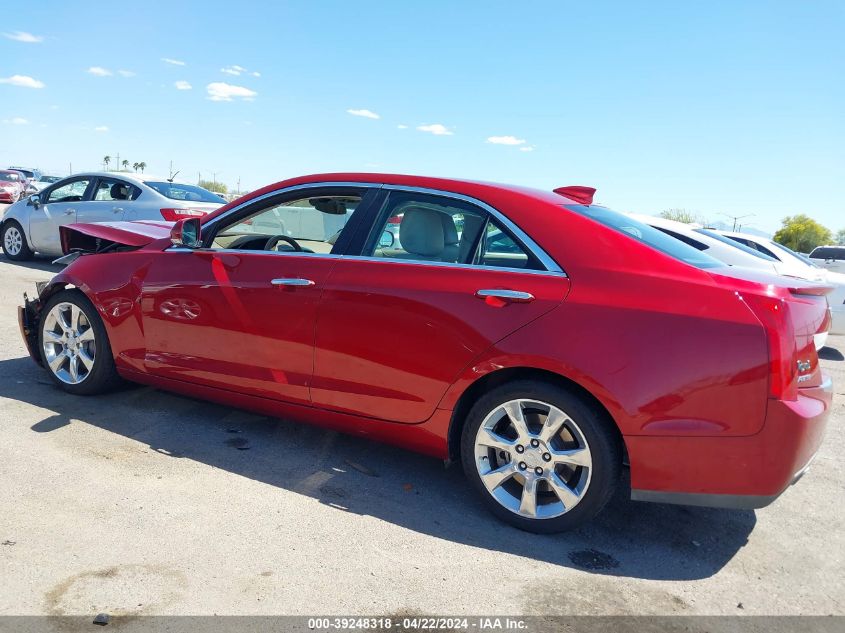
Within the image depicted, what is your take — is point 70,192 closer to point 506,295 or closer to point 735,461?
point 506,295

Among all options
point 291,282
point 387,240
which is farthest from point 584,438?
point 291,282

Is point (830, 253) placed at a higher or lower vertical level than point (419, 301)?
lower

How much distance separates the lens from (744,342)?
2875 millimetres

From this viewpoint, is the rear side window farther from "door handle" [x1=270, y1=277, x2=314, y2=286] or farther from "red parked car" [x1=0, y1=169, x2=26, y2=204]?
"red parked car" [x1=0, y1=169, x2=26, y2=204]

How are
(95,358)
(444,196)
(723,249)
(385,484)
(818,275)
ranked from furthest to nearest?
1. (818,275)
2. (723,249)
3. (95,358)
4. (385,484)
5. (444,196)

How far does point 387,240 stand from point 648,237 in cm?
135

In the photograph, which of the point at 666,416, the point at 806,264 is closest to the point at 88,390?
the point at 666,416

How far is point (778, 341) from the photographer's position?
287cm

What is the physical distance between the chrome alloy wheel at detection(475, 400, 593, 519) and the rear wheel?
1110cm

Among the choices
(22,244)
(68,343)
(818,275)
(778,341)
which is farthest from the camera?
(22,244)

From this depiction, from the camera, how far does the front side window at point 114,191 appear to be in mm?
10852

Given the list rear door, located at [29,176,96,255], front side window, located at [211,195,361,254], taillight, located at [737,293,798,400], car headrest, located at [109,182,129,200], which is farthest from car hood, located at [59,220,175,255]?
rear door, located at [29,176,96,255]

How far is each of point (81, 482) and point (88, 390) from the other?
1.37m

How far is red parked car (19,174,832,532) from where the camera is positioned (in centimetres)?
295
